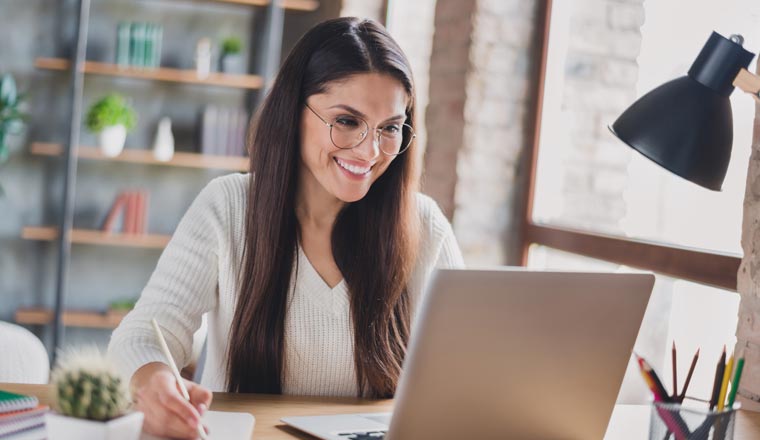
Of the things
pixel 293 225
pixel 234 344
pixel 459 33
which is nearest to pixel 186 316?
pixel 234 344

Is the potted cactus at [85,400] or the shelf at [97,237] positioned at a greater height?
the potted cactus at [85,400]

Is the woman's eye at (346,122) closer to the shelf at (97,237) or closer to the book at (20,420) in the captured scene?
the book at (20,420)

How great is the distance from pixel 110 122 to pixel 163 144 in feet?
0.86

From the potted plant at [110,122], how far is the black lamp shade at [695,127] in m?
3.21

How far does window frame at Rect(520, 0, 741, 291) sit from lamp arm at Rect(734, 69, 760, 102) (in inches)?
34.6

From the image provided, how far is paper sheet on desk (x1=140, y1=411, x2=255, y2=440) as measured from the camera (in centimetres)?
113

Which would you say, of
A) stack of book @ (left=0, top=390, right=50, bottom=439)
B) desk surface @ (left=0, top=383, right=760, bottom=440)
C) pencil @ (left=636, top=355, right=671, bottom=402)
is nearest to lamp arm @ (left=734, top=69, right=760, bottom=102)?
pencil @ (left=636, top=355, right=671, bottom=402)

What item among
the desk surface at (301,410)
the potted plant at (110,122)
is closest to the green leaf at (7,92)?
the potted plant at (110,122)

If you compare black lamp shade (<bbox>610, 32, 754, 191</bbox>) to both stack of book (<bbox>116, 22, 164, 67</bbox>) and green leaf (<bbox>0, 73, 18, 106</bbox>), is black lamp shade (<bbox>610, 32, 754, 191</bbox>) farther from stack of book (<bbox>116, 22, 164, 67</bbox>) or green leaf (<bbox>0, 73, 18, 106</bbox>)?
green leaf (<bbox>0, 73, 18, 106</bbox>)

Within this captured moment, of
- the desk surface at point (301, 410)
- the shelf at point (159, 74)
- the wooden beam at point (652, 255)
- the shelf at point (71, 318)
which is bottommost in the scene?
the shelf at point (71, 318)

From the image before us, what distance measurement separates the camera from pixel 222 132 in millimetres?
4266

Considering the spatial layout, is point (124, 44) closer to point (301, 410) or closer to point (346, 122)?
point (346, 122)

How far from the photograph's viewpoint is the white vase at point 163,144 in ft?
13.6

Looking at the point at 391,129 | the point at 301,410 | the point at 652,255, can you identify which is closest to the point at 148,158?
the point at 652,255
